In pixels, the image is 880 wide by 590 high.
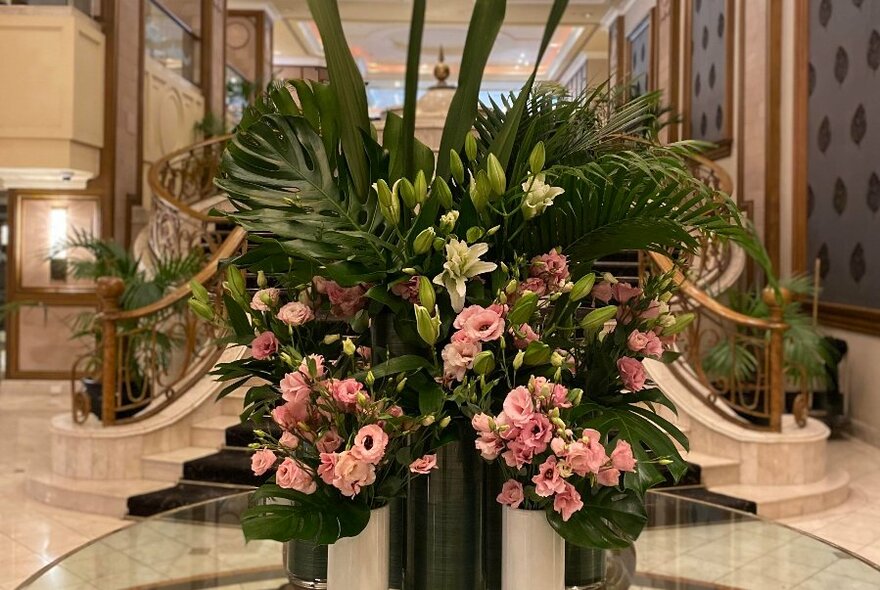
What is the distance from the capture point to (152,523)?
223cm

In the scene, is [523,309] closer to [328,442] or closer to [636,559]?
[328,442]

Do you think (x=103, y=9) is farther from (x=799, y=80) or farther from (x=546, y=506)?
(x=546, y=506)

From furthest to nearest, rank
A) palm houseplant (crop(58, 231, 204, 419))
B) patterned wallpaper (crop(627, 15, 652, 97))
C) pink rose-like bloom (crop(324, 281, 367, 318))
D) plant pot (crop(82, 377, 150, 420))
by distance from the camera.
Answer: patterned wallpaper (crop(627, 15, 652, 97)) < plant pot (crop(82, 377, 150, 420)) < palm houseplant (crop(58, 231, 204, 419)) < pink rose-like bloom (crop(324, 281, 367, 318))

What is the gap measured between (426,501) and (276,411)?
0.94ft

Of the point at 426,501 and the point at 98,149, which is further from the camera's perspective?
the point at 98,149

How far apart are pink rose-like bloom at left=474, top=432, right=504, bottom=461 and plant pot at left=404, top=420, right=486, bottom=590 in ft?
0.43

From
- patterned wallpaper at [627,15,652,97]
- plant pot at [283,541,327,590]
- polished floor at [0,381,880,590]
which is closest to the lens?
plant pot at [283,541,327,590]

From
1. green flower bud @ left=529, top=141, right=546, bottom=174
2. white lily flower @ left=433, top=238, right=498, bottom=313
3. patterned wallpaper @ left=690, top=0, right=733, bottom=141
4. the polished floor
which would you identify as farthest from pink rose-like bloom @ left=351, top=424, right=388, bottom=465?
patterned wallpaper @ left=690, top=0, right=733, bottom=141

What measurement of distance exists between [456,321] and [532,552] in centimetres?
37

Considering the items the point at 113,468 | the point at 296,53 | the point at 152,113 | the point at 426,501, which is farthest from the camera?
Result: the point at 296,53

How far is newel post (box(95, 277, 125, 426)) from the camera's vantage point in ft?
16.6

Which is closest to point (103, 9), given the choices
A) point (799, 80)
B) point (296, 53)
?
point (799, 80)

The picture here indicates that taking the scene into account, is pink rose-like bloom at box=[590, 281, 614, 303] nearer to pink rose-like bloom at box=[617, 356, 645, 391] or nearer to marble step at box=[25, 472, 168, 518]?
pink rose-like bloom at box=[617, 356, 645, 391]

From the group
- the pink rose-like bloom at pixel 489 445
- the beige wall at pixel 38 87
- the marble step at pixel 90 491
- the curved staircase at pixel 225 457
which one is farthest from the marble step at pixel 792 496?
the beige wall at pixel 38 87
